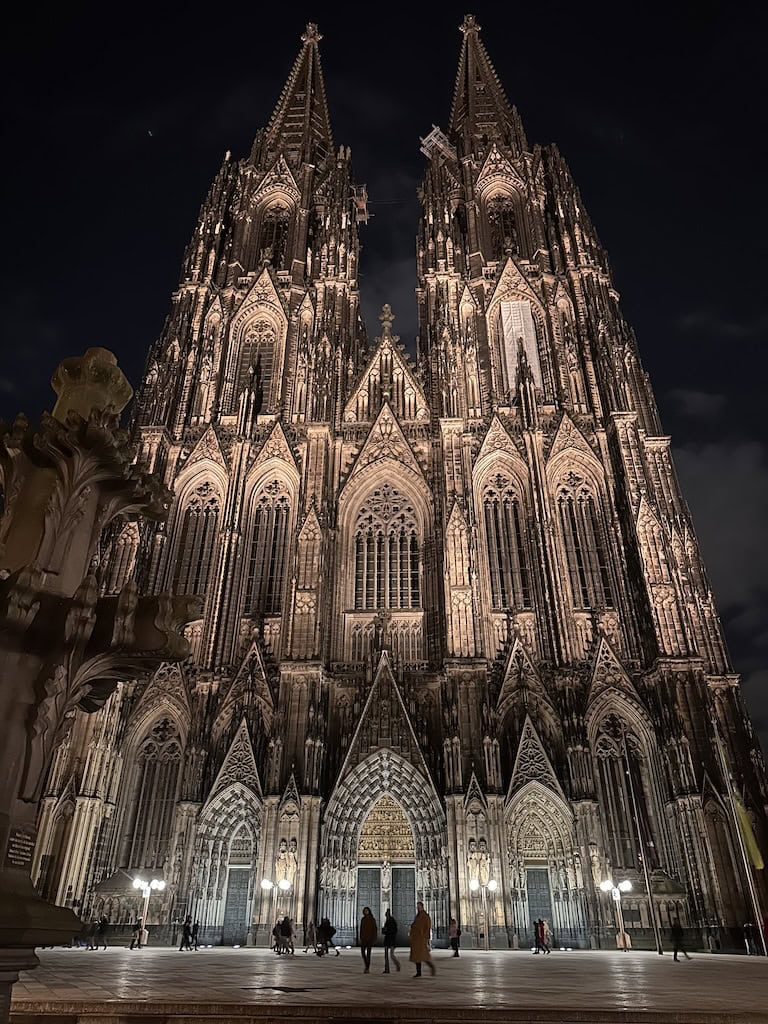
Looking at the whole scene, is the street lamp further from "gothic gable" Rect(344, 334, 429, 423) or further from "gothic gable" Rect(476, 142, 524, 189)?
"gothic gable" Rect(476, 142, 524, 189)

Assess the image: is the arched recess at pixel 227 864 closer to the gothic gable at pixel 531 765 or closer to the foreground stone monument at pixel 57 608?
the gothic gable at pixel 531 765

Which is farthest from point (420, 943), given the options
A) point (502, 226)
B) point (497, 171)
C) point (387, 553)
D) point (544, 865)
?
point (497, 171)

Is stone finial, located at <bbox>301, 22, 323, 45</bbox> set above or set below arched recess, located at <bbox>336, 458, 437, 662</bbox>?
above

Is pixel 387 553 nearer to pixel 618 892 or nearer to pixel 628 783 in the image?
pixel 628 783

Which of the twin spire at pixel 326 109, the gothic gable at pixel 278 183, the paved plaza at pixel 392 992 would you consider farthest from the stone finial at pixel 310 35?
the paved plaza at pixel 392 992

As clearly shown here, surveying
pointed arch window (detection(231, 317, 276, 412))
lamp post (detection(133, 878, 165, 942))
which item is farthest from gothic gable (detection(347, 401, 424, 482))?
lamp post (detection(133, 878, 165, 942))

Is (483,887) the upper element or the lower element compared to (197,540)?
lower

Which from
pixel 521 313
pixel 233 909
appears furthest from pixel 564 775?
pixel 521 313

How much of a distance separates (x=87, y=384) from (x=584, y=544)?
23.0m

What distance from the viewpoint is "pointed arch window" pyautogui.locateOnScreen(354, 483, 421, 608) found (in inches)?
1082

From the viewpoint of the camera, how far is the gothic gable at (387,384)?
105 feet

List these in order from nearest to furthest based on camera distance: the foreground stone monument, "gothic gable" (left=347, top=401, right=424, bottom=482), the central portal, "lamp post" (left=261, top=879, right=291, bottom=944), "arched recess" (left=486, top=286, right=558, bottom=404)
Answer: the foreground stone monument, "lamp post" (left=261, top=879, right=291, bottom=944), the central portal, "gothic gable" (left=347, top=401, right=424, bottom=482), "arched recess" (left=486, top=286, right=558, bottom=404)

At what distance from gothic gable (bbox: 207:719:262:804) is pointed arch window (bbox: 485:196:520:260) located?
2655 centimetres

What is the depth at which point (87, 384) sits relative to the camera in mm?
7422
